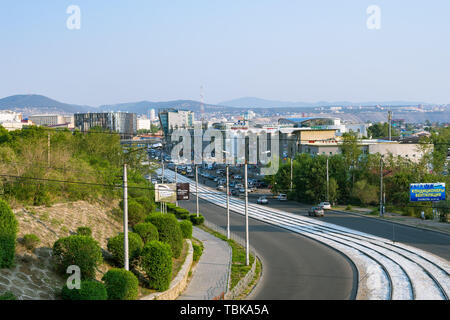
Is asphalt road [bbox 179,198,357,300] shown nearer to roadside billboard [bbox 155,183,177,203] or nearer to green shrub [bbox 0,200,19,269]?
roadside billboard [bbox 155,183,177,203]

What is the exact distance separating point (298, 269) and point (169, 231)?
5903mm

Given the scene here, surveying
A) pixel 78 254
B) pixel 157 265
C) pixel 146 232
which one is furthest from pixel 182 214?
pixel 78 254

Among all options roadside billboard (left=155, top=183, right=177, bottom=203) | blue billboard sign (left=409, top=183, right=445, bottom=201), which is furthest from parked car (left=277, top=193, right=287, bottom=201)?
roadside billboard (left=155, top=183, right=177, bottom=203)

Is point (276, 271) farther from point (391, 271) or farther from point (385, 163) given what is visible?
point (385, 163)

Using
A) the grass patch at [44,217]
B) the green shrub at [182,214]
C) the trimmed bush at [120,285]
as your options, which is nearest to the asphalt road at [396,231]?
the green shrub at [182,214]

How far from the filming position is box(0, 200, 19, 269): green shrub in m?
12.8

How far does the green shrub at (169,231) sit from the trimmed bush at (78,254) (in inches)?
266

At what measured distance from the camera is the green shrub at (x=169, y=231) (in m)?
20.8

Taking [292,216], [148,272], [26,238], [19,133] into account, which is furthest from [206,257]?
[292,216]

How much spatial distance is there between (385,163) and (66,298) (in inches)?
1837

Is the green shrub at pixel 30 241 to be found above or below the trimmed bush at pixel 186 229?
above

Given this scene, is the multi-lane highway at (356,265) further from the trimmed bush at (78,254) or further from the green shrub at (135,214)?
the green shrub at (135,214)

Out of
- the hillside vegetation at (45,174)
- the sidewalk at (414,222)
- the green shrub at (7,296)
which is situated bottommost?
the sidewalk at (414,222)
